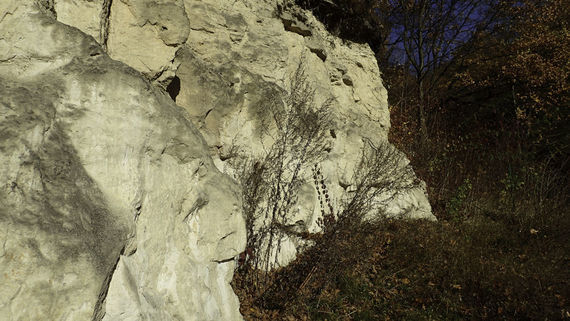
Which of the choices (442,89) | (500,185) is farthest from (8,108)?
(442,89)

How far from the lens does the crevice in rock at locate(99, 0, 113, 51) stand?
10.8ft

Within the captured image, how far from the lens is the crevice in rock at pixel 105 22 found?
3.29m

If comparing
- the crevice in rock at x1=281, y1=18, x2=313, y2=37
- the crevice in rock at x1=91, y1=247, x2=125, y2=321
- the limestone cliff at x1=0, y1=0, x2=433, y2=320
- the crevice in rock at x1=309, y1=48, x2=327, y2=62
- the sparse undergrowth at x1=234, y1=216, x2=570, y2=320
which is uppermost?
the crevice in rock at x1=281, y1=18, x2=313, y2=37

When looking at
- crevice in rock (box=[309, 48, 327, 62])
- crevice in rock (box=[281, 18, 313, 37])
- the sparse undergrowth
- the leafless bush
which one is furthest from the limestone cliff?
crevice in rock (box=[309, 48, 327, 62])

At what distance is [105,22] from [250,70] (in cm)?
230

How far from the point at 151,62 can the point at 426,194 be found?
21.6 ft

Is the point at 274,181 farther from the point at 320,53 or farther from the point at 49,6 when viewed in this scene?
the point at 320,53

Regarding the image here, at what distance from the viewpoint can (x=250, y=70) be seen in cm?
539

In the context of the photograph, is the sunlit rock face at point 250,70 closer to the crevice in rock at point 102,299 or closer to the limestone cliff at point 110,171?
the limestone cliff at point 110,171

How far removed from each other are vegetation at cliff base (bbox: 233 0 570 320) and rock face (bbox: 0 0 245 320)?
1496 millimetres

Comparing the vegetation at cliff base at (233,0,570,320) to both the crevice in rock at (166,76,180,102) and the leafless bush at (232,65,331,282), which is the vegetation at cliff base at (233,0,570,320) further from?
the crevice in rock at (166,76,180,102)

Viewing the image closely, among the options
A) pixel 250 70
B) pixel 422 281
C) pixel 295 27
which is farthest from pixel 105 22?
pixel 422 281

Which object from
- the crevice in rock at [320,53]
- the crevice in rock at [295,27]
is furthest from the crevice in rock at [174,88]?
the crevice in rock at [320,53]

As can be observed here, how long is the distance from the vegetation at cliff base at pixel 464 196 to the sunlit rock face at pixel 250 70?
0.68 metres
